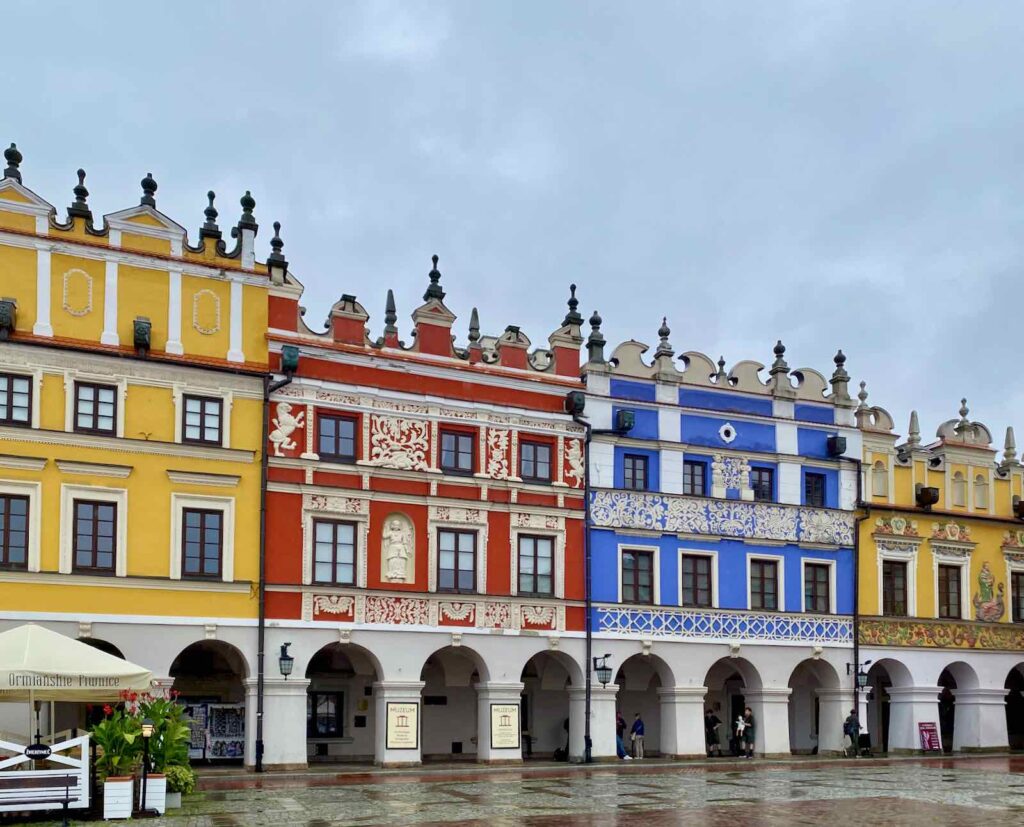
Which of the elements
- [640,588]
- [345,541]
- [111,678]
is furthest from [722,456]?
[111,678]

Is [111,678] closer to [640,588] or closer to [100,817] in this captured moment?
[100,817]

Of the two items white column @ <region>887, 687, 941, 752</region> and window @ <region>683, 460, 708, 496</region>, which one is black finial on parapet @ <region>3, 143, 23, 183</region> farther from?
white column @ <region>887, 687, 941, 752</region>

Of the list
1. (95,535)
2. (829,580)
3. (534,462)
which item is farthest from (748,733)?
(95,535)

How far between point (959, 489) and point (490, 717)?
18.3 metres

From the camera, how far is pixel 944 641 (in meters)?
40.1

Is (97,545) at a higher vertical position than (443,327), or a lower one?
lower

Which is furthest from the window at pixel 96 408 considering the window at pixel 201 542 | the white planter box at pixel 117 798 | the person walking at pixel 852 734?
the person walking at pixel 852 734

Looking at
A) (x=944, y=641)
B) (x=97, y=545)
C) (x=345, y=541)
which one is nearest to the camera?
(x=97, y=545)

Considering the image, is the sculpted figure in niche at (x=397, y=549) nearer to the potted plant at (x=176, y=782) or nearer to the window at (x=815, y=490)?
the potted plant at (x=176, y=782)

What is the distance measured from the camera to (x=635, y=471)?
36.3m

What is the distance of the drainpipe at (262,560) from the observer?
2962cm

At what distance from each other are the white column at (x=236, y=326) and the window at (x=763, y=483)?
15.6m

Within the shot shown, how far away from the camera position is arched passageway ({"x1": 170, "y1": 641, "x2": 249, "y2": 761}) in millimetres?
30453

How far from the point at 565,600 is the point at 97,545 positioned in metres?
12.0
